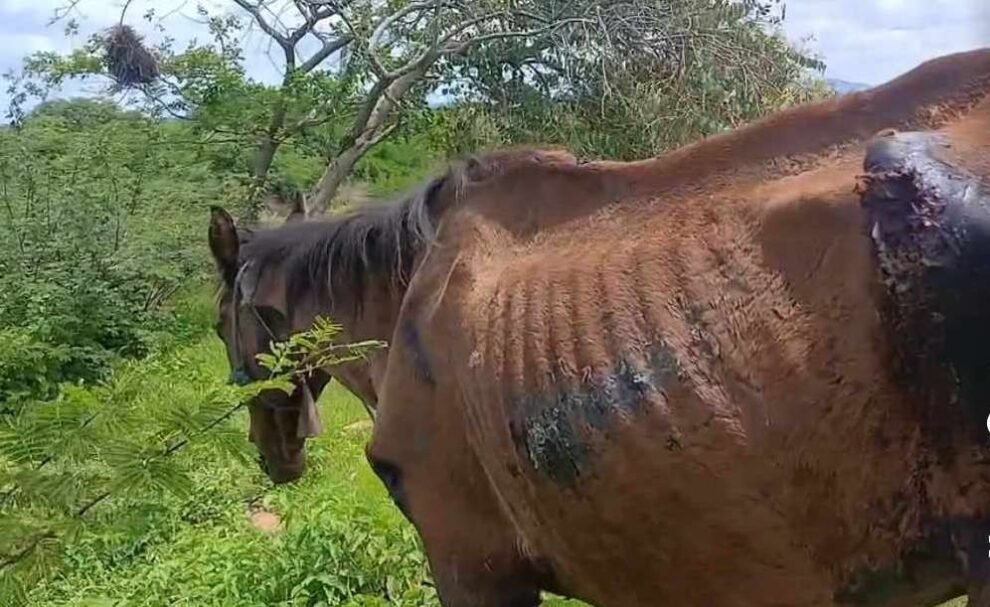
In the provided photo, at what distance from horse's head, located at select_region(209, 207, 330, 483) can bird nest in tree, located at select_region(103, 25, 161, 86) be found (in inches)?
422

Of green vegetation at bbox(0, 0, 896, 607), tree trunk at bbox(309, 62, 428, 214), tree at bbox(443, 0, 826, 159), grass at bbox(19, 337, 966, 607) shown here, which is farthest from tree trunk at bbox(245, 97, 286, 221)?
grass at bbox(19, 337, 966, 607)

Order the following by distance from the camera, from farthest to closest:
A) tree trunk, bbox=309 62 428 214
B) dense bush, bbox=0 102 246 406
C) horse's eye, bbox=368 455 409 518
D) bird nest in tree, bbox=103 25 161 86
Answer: bird nest in tree, bbox=103 25 161 86, tree trunk, bbox=309 62 428 214, dense bush, bbox=0 102 246 406, horse's eye, bbox=368 455 409 518

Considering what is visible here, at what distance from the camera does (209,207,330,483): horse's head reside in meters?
4.11

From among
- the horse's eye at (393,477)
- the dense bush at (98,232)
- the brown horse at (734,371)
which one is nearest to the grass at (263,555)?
the horse's eye at (393,477)

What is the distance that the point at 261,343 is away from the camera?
13.8ft

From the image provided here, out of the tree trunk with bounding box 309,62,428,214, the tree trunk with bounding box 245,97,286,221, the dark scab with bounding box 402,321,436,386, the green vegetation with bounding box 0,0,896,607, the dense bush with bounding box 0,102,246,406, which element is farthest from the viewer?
the tree trunk with bounding box 245,97,286,221

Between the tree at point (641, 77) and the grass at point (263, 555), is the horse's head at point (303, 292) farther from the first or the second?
the tree at point (641, 77)

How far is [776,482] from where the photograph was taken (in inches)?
82.5

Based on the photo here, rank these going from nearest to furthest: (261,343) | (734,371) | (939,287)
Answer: (939,287), (734,371), (261,343)

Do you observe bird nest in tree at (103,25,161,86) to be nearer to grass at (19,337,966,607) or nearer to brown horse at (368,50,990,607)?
grass at (19,337,966,607)

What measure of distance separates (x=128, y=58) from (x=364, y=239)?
1210 centimetres

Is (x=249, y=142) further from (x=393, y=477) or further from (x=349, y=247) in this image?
(x=393, y=477)

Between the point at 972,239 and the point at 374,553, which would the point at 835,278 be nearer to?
the point at 972,239

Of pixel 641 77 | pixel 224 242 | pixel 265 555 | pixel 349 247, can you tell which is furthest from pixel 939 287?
pixel 641 77
